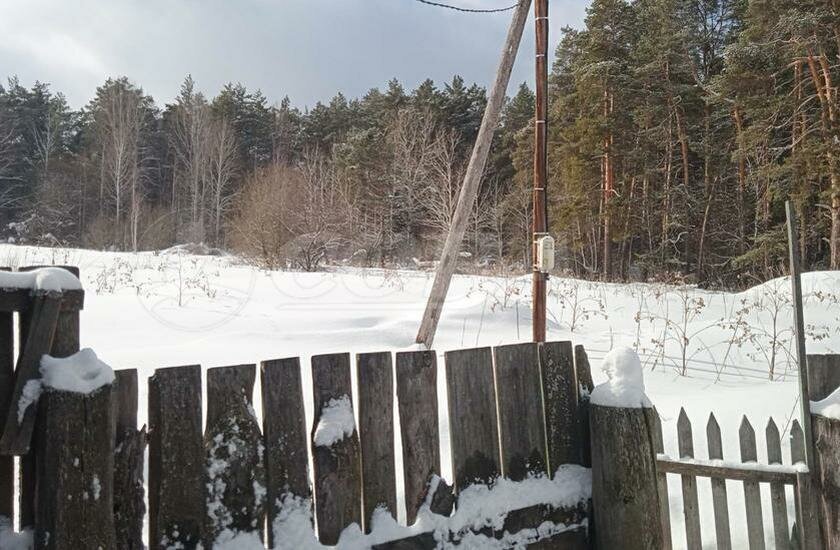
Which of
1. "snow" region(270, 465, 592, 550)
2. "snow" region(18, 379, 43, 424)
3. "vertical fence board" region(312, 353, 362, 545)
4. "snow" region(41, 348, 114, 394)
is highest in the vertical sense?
"snow" region(41, 348, 114, 394)

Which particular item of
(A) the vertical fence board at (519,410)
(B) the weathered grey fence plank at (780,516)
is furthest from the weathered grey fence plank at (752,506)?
→ (A) the vertical fence board at (519,410)

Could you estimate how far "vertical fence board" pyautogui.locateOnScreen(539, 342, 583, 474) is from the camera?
183 centimetres

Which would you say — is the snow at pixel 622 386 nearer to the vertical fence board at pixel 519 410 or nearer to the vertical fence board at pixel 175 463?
the vertical fence board at pixel 519 410

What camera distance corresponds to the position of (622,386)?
1.76m

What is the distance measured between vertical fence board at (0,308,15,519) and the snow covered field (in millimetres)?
2096

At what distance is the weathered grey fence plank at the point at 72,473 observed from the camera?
1159 millimetres

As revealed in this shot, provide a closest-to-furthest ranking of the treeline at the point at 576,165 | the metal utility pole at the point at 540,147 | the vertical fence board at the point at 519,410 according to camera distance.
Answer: the vertical fence board at the point at 519,410 → the metal utility pole at the point at 540,147 → the treeline at the point at 576,165

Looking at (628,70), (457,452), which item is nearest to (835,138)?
(628,70)

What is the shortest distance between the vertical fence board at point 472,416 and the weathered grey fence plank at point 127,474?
0.95 metres

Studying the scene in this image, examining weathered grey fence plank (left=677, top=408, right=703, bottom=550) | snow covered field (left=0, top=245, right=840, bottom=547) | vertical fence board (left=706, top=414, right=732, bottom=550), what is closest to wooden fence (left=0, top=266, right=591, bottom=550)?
weathered grey fence plank (left=677, top=408, right=703, bottom=550)

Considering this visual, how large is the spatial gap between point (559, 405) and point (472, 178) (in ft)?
12.9

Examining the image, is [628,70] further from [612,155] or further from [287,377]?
[287,377]

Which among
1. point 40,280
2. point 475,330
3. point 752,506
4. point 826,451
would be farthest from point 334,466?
point 475,330

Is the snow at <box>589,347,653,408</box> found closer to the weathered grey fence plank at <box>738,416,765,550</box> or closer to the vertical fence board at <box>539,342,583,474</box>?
the vertical fence board at <box>539,342,583,474</box>
